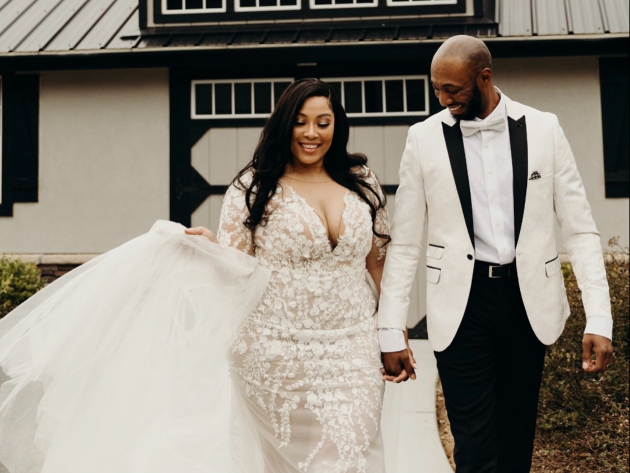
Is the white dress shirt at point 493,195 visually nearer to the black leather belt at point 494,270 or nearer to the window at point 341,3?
the black leather belt at point 494,270

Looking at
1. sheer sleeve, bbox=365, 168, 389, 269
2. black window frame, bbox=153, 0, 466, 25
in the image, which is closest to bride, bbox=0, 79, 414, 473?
sheer sleeve, bbox=365, 168, 389, 269

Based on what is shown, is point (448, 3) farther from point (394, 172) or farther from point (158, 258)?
point (158, 258)

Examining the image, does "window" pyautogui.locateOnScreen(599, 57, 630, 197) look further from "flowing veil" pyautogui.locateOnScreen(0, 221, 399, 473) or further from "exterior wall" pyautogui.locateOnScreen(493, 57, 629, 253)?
"flowing veil" pyautogui.locateOnScreen(0, 221, 399, 473)

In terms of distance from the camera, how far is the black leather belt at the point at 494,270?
2.96 meters

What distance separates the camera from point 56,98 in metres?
9.27

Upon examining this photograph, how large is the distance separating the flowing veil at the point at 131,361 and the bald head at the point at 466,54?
3.95 feet

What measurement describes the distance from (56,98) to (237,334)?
7.06 metres

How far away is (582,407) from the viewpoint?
190 inches

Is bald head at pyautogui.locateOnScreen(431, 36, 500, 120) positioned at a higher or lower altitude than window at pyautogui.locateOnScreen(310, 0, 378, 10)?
lower

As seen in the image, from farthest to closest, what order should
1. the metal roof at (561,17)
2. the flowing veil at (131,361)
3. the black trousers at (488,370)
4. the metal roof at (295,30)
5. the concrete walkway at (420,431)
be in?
the metal roof at (295,30) → the metal roof at (561,17) → the concrete walkway at (420,431) → the flowing veil at (131,361) → the black trousers at (488,370)

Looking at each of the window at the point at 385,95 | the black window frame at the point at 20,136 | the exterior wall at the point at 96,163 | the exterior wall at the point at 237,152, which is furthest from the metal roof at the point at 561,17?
the black window frame at the point at 20,136

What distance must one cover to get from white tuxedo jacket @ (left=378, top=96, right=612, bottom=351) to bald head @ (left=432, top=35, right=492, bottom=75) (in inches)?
10.5

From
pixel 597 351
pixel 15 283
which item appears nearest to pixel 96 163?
pixel 15 283

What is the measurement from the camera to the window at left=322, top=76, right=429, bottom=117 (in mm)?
8766
